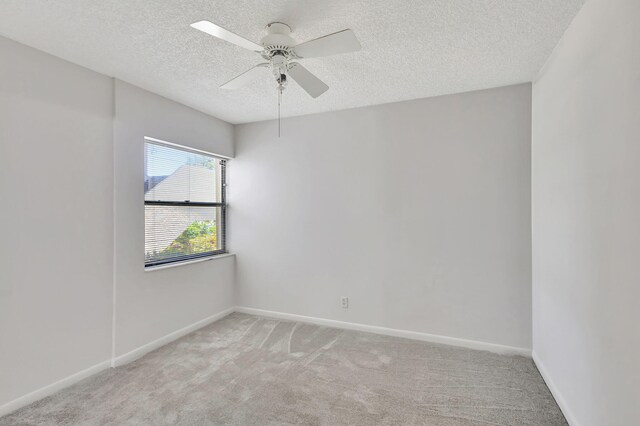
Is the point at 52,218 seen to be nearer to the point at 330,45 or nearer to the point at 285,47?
the point at 285,47

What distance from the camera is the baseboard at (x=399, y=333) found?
2.93 m

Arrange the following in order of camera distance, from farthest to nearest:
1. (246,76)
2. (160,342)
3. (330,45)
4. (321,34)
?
(160,342) < (246,76) < (321,34) < (330,45)

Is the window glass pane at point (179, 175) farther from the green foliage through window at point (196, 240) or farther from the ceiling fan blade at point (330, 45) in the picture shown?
the ceiling fan blade at point (330, 45)

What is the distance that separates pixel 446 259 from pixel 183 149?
9.94ft

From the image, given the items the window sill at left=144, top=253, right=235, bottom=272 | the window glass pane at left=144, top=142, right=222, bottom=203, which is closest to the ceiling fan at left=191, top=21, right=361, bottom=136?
the window glass pane at left=144, top=142, right=222, bottom=203

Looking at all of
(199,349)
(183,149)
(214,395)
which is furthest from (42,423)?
(183,149)

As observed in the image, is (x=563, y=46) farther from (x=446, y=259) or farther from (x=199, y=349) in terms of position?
(x=199, y=349)

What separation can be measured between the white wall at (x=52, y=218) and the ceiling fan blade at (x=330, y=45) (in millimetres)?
1877

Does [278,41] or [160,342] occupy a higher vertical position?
[278,41]

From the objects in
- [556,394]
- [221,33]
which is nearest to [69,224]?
[221,33]

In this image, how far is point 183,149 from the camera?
3521 mm

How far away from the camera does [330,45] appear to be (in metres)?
1.73

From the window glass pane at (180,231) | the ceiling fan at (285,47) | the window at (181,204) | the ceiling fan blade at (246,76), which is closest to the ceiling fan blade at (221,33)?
the ceiling fan at (285,47)

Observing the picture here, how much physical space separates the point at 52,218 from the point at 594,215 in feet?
11.3
